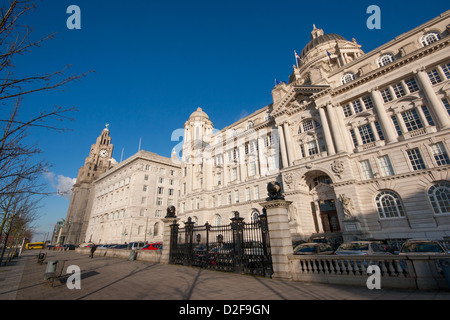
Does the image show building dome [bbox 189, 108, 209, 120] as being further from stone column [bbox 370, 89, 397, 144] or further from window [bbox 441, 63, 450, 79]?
window [bbox 441, 63, 450, 79]

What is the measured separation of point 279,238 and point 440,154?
2176cm

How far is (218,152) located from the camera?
149 feet

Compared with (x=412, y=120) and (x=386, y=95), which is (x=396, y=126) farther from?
(x=386, y=95)

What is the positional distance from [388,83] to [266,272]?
27.7m

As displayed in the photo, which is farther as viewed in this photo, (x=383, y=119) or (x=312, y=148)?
(x=312, y=148)

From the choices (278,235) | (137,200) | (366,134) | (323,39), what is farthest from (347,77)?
(137,200)

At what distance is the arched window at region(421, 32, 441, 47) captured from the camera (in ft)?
81.4

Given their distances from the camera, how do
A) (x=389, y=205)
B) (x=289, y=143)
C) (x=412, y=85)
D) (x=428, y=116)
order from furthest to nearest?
(x=289, y=143)
(x=412, y=85)
(x=389, y=205)
(x=428, y=116)

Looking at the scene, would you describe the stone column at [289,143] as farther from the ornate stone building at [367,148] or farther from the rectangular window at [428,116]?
the rectangular window at [428,116]

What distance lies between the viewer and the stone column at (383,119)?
23294 millimetres

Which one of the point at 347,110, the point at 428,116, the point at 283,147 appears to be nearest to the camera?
the point at 428,116

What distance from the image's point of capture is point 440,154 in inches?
791

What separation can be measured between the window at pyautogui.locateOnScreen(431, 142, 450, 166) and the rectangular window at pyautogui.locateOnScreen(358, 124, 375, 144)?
5.55m

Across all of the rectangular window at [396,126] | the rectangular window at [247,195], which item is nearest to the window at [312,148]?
the rectangular window at [396,126]
